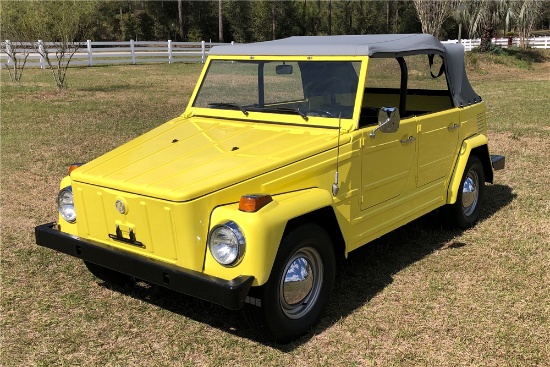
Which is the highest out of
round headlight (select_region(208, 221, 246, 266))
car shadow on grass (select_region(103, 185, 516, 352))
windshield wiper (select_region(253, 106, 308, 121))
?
windshield wiper (select_region(253, 106, 308, 121))

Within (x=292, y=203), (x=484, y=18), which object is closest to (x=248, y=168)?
(x=292, y=203)

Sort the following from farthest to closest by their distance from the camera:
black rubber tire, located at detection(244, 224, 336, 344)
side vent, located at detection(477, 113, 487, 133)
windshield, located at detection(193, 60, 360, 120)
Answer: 1. side vent, located at detection(477, 113, 487, 133)
2. windshield, located at detection(193, 60, 360, 120)
3. black rubber tire, located at detection(244, 224, 336, 344)

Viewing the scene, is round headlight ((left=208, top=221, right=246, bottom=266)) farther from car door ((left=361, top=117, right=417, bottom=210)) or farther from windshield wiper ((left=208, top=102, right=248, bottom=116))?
windshield wiper ((left=208, top=102, right=248, bottom=116))

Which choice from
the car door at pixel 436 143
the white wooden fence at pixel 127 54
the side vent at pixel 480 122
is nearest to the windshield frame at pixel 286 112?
the car door at pixel 436 143

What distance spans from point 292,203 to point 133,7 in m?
54.6

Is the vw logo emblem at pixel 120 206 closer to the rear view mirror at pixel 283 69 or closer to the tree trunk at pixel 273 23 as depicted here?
the rear view mirror at pixel 283 69

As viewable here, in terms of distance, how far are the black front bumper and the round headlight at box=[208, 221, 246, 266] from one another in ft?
0.40

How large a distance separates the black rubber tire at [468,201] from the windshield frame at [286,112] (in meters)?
1.84

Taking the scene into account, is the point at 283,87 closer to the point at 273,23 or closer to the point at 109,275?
the point at 109,275

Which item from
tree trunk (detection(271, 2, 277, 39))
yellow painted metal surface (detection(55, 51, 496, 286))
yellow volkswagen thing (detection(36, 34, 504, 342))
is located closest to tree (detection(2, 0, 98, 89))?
yellow volkswagen thing (detection(36, 34, 504, 342))

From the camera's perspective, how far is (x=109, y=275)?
4383mm

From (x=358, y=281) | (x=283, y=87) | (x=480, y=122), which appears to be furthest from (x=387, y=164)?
(x=480, y=122)

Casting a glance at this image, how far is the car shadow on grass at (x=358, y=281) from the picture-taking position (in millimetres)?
3902

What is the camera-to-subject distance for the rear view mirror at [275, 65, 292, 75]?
4.58 metres
